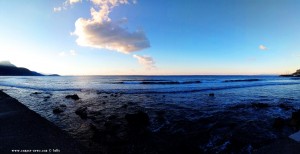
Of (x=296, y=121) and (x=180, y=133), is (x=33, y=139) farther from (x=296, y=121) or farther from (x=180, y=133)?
(x=296, y=121)

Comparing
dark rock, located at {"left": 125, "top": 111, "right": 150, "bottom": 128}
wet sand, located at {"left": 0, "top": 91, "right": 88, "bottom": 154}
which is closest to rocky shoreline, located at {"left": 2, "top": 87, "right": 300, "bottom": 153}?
dark rock, located at {"left": 125, "top": 111, "right": 150, "bottom": 128}

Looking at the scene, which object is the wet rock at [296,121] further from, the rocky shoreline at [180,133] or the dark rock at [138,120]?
the dark rock at [138,120]

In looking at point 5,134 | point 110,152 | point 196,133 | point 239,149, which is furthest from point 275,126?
point 5,134

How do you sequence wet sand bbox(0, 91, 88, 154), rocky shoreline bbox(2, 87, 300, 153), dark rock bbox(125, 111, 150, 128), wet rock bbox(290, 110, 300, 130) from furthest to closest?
dark rock bbox(125, 111, 150, 128) → wet rock bbox(290, 110, 300, 130) → rocky shoreline bbox(2, 87, 300, 153) → wet sand bbox(0, 91, 88, 154)

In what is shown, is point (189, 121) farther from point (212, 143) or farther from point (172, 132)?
point (212, 143)

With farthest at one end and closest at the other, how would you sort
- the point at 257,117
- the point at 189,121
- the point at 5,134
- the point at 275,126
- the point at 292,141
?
1. the point at 257,117
2. the point at 189,121
3. the point at 275,126
4. the point at 5,134
5. the point at 292,141

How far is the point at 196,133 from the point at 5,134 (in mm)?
9678

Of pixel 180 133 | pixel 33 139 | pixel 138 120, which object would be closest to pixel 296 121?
pixel 180 133

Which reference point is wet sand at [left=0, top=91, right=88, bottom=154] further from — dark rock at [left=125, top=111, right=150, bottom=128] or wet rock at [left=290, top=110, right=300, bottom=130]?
A: wet rock at [left=290, top=110, right=300, bottom=130]

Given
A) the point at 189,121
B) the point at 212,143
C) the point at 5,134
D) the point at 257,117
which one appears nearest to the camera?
the point at 5,134

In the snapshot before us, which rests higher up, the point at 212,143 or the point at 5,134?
the point at 5,134

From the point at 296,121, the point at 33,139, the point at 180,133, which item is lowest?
the point at 180,133

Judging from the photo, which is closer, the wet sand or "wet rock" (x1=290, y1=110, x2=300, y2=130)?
the wet sand

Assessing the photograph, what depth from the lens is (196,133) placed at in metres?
9.85
